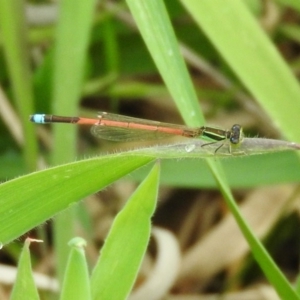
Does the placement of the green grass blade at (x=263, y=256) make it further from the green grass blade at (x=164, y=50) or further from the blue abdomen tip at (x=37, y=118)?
the blue abdomen tip at (x=37, y=118)

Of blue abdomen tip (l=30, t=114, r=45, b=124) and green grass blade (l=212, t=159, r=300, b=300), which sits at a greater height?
blue abdomen tip (l=30, t=114, r=45, b=124)

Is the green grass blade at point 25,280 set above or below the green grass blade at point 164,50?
below

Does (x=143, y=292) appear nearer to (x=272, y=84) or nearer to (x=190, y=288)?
(x=190, y=288)

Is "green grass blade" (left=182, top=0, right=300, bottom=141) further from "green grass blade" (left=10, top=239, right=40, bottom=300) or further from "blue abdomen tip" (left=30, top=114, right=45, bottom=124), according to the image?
"green grass blade" (left=10, top=239, right=40, bottom=300)

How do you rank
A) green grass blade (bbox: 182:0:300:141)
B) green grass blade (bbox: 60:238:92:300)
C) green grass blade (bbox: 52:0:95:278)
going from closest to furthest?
1. green grass blade (bbox: 60:238:92:300)
2. green grass blade (bbox: 182:0:300:141)
3. green grass blade (bbox: 52:0:95:278)

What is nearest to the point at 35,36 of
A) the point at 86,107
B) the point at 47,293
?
the point at 86,107

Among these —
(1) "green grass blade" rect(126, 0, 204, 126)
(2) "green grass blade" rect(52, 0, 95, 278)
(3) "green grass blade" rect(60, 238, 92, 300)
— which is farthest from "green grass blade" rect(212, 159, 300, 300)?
(2) "green grass blade" rect(52, 0, 95, 278)

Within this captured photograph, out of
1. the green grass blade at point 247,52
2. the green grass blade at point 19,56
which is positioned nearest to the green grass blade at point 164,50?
the green grass blade at point 247,52
